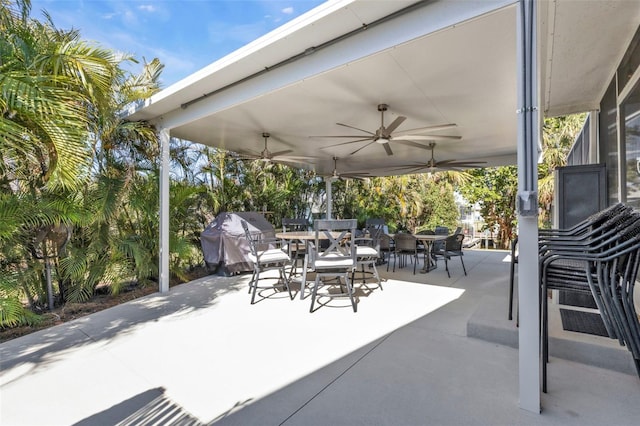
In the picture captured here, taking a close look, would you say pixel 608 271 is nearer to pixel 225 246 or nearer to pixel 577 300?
pixel 577 300

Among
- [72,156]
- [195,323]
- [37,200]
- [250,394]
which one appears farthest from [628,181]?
[37,200]

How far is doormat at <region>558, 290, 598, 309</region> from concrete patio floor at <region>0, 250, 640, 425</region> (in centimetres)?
57

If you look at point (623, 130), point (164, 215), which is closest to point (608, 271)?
point (623, 130)

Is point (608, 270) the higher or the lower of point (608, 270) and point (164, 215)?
the lower

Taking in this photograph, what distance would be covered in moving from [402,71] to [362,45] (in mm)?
799

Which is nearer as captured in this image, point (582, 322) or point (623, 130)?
point (582, 322)

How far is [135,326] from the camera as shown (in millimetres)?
3080

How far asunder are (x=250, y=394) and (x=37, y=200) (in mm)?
3157

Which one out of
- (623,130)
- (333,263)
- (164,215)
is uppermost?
(623,130)

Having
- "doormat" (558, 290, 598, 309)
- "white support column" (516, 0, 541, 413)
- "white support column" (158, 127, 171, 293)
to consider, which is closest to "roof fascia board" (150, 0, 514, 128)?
"white support column" (516, 0, 541, 413)

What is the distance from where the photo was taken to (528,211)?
1694mm

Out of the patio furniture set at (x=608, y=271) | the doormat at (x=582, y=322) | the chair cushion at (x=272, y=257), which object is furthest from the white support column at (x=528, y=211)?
the chair cushion at (x=272, y=257)

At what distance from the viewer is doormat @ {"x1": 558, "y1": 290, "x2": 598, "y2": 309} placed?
2.83 metres

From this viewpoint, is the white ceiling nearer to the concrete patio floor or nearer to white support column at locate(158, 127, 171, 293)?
white support column at locate(158, 127, 171, 293)
